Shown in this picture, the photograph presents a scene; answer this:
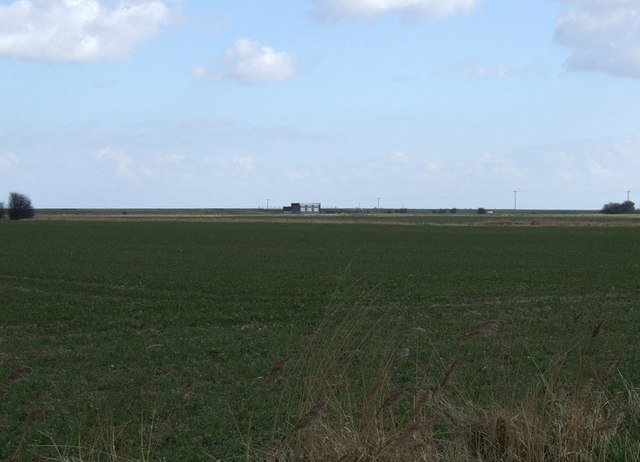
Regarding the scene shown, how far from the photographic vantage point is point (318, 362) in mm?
5891

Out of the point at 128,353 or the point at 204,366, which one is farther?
the point at 128,353

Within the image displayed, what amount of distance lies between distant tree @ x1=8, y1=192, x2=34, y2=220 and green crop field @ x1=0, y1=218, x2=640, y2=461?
125 meters

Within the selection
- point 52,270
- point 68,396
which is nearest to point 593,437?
point 68,396

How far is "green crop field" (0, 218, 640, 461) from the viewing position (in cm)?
731

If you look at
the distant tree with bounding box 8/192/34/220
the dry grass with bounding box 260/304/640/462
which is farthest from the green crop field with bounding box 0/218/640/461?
the distant tree with bounding box 8/192/34/220

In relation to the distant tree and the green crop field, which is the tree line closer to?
the distant tree

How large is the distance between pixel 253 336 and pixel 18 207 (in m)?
158

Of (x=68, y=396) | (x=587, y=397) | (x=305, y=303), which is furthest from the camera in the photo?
(x=305, y=303)

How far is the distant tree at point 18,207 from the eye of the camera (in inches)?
6403

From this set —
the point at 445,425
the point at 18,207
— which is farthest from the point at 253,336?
the point at 18,207

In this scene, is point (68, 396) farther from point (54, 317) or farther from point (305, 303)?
point (305, 303)

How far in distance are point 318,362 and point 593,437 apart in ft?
7.23

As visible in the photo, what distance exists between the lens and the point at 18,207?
163250 mm

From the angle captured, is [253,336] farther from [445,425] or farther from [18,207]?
[18,207]
